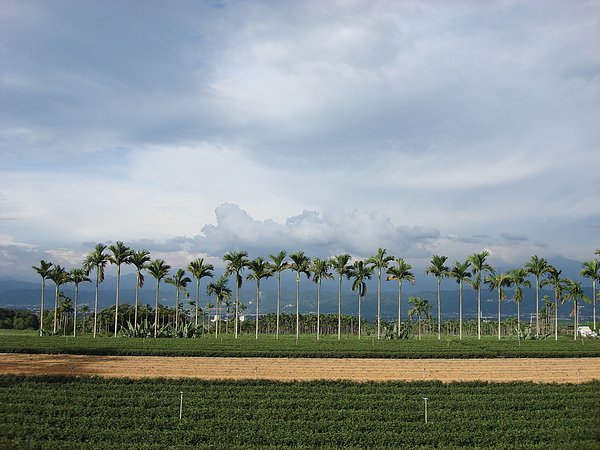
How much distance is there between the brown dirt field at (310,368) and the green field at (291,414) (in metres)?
6.93

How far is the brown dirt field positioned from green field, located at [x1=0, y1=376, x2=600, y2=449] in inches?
273

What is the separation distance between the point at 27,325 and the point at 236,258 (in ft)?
257

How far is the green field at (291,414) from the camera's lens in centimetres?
2166

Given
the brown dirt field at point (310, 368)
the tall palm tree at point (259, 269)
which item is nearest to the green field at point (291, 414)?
the brown dirt field at point (310, 368)

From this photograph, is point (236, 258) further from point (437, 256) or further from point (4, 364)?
point (4, 364)

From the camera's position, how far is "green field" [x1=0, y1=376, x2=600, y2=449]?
71.1ft

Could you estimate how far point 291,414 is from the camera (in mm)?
25328

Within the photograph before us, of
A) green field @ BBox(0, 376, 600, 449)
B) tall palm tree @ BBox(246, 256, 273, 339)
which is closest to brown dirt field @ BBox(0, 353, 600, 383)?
green field @ BBox(0, 376, 600, 449)

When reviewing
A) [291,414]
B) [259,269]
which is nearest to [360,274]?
[259,269]

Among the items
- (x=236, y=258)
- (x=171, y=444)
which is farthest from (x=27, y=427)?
(x=236, y=258)

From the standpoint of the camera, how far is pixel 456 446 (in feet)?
69.2

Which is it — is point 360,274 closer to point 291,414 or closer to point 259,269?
point 259,269

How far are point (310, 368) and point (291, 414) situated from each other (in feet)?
66.2

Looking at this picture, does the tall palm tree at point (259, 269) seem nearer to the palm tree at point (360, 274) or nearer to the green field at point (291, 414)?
the palm tree at point (360, 274)
